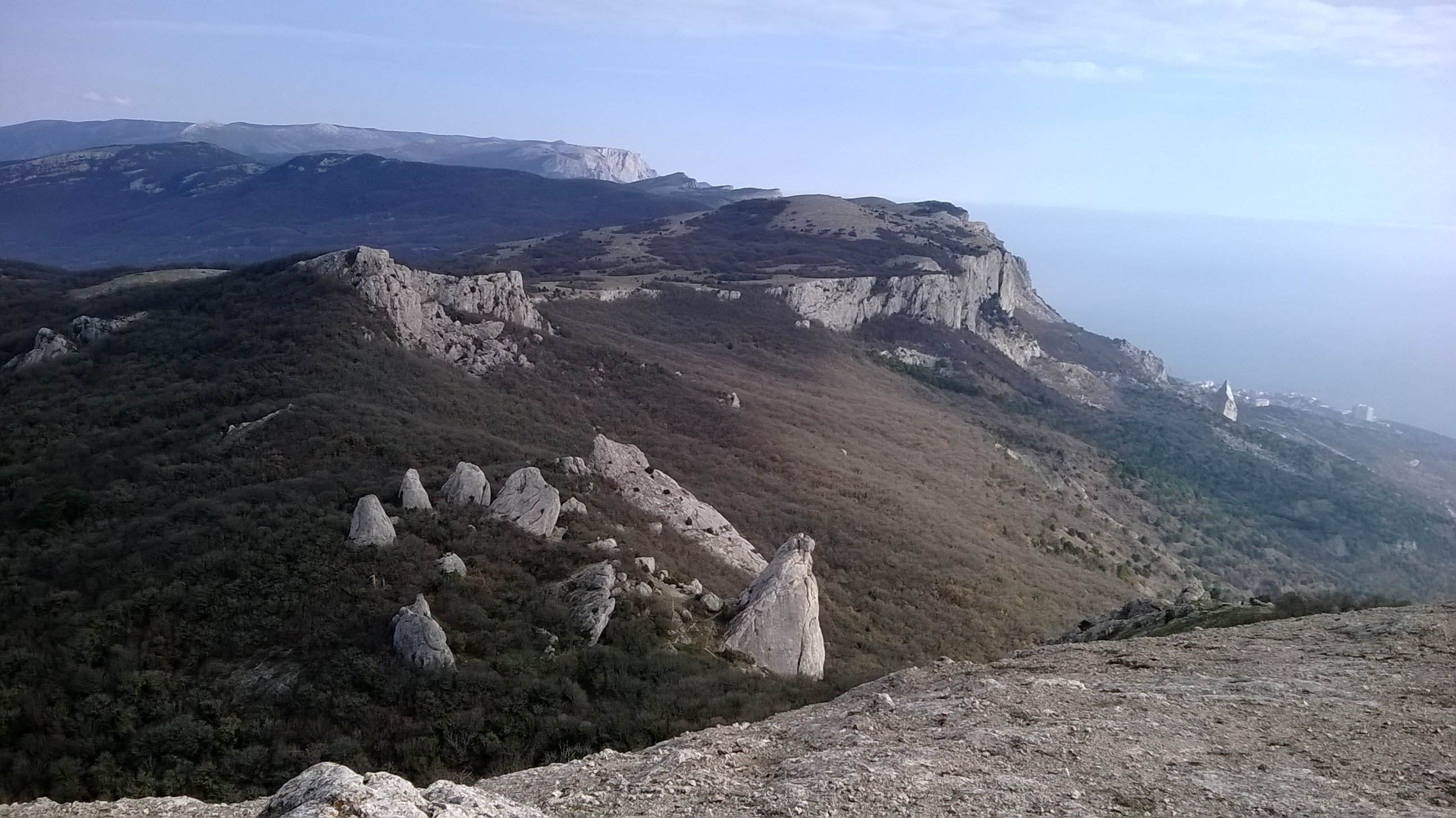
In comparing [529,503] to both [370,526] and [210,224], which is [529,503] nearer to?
[370,526]

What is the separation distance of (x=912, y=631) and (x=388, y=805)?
75.9 feet

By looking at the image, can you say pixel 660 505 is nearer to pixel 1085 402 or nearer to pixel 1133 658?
pixel 1133 658

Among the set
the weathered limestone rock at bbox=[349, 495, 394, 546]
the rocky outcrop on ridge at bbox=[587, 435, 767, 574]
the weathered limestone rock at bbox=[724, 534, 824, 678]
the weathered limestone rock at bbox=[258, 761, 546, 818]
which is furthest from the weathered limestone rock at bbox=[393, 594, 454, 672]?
the rocky outcrop on ridge at bbox=[587, 435, 767, 574]

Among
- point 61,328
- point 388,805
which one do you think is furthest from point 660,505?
point 61,328

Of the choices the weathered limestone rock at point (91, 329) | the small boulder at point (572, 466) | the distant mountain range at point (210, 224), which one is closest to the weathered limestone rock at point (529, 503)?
the small boulder at point (572, 466)

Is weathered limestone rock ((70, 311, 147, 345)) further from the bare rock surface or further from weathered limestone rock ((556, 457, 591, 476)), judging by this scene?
the bare rock surface

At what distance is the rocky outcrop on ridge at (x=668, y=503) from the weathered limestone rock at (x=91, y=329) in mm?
25814

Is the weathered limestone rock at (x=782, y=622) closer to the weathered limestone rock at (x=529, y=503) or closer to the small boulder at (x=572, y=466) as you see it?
the weathered limestone rock at (x=529, y=503)

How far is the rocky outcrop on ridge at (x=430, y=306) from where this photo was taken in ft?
133

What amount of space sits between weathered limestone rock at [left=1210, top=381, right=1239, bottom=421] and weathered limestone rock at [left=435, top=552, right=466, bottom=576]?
10978 centimetres

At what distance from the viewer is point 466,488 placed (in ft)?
72.4

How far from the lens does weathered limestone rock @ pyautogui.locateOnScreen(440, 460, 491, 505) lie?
865 inches

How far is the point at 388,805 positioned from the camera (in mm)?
6195

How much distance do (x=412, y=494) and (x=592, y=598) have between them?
261 inches
